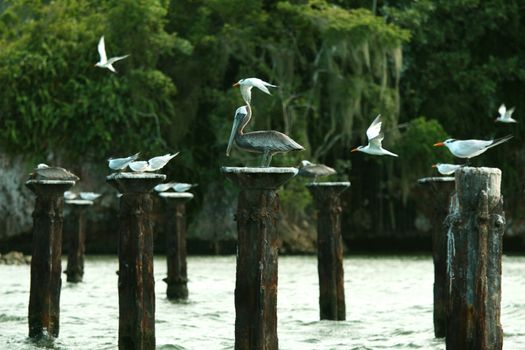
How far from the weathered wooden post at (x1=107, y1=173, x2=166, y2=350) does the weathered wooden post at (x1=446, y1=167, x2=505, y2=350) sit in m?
3.13

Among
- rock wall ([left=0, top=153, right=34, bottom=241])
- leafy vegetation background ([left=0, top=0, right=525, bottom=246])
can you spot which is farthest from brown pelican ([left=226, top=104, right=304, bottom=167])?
rock wall ([left=0, top=153, right=34, bottom=241])

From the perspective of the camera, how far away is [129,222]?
10.5 m

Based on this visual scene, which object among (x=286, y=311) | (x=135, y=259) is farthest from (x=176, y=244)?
(x=135, y=259)

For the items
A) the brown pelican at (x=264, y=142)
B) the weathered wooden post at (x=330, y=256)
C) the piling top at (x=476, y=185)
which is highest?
the brown pelican at (x=264, y=142)

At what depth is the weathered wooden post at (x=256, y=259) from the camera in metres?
8.90

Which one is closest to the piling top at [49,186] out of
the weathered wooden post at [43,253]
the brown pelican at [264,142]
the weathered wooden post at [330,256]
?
the weathered wooden post at [43,253]

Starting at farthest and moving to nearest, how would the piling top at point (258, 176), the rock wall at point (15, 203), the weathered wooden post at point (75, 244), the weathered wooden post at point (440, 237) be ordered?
the rock wall at point (15, 203) < the weathered wooden post at point (75, 244) < the weathered wooden post at point (440, 237) < the piling top at point (258, 176)

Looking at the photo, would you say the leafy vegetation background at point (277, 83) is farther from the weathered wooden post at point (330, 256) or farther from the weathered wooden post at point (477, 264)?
the weathered wooden post at point (477, 264)

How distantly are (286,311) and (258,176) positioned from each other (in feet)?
22.1

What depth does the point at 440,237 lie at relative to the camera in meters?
11.8

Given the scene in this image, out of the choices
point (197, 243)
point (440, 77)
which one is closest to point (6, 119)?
point (197, 243)

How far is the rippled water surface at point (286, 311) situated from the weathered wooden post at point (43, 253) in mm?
224

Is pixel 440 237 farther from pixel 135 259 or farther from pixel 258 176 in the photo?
pixel 258 176

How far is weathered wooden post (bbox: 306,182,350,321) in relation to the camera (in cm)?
1340
